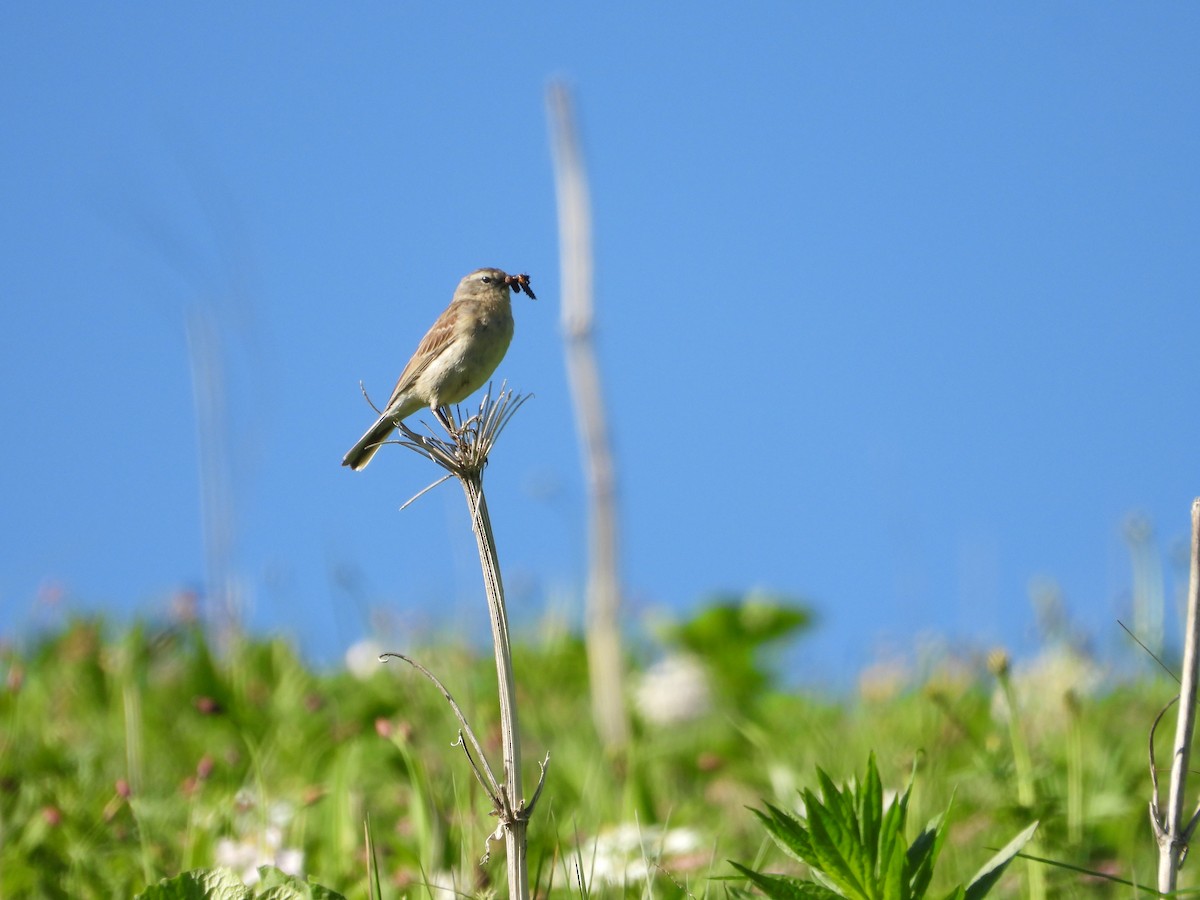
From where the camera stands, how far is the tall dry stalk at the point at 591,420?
5516 mm

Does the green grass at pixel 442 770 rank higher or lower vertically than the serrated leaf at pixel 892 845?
higher

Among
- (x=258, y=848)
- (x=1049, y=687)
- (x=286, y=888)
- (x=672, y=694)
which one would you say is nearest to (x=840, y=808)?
(x=286, y=888)

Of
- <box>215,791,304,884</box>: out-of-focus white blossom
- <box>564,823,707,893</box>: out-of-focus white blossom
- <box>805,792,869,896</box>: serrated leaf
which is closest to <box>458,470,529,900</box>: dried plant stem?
<box>805,792,869,896</box>: serrated leaf

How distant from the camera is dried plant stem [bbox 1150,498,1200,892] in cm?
198

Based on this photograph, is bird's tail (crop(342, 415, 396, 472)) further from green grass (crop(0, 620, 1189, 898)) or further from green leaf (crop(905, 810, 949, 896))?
green leaf (crop(905, 810, 949, 896))

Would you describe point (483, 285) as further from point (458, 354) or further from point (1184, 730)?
point (1184, 730)

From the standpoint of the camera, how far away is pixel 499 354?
3652mm

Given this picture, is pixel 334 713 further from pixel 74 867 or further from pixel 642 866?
pixel 642 866

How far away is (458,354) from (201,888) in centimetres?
167

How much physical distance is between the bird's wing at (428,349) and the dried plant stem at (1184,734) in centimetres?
223

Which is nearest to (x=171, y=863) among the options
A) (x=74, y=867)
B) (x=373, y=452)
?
(x=74, y=867)

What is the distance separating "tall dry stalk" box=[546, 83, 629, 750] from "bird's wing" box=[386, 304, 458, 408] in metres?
1.95

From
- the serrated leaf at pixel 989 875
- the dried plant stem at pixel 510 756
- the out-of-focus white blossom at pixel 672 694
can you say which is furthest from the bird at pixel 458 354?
the out-of-focus white blossom at pixel 672 694

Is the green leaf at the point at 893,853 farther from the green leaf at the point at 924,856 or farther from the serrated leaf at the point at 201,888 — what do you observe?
the serrated leaf at the point at 201,888
